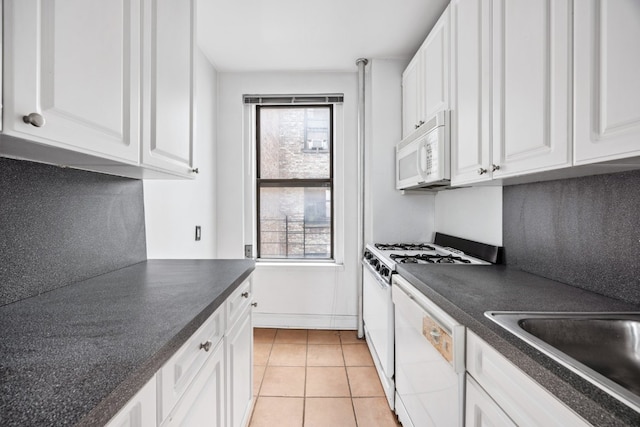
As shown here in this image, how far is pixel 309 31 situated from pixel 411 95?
92 centimetres

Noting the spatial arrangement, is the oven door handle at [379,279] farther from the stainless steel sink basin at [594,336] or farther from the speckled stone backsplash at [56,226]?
A: the speckled stone backsplash at [56,226]

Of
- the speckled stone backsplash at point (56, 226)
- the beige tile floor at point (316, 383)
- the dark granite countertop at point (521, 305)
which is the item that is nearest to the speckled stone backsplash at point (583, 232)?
the dark granite countertop at point (521, 305)

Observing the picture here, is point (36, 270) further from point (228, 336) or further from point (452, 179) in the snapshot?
point (452, 179)

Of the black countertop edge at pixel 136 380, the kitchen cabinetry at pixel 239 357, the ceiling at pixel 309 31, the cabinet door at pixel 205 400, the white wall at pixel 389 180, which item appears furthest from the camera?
the white wall at pixel 389 180

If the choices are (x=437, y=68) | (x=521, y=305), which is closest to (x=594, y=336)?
(x=521, y=305)

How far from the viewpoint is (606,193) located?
1166 mm

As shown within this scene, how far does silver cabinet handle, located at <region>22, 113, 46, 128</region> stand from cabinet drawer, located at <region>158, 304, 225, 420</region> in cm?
62

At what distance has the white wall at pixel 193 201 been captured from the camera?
1.96 meters

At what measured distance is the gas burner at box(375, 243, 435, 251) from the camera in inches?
96.2

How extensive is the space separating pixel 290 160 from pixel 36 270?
236cm

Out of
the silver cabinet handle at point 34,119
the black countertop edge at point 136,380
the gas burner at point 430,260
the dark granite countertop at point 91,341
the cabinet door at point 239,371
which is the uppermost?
the silver cabinet handle at point 34,119

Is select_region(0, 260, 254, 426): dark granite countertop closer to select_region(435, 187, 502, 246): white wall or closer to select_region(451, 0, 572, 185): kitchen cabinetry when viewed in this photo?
select_region(451, 0, 572, 185): kitchen cabinetry

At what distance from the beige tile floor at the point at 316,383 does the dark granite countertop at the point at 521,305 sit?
0.92 metres

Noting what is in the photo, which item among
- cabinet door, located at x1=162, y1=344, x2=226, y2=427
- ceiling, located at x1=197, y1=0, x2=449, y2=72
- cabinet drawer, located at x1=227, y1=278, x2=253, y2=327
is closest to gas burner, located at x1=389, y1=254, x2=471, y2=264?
cabinet drawer, located at x1=227, y1=278, x2=253, y2=327
